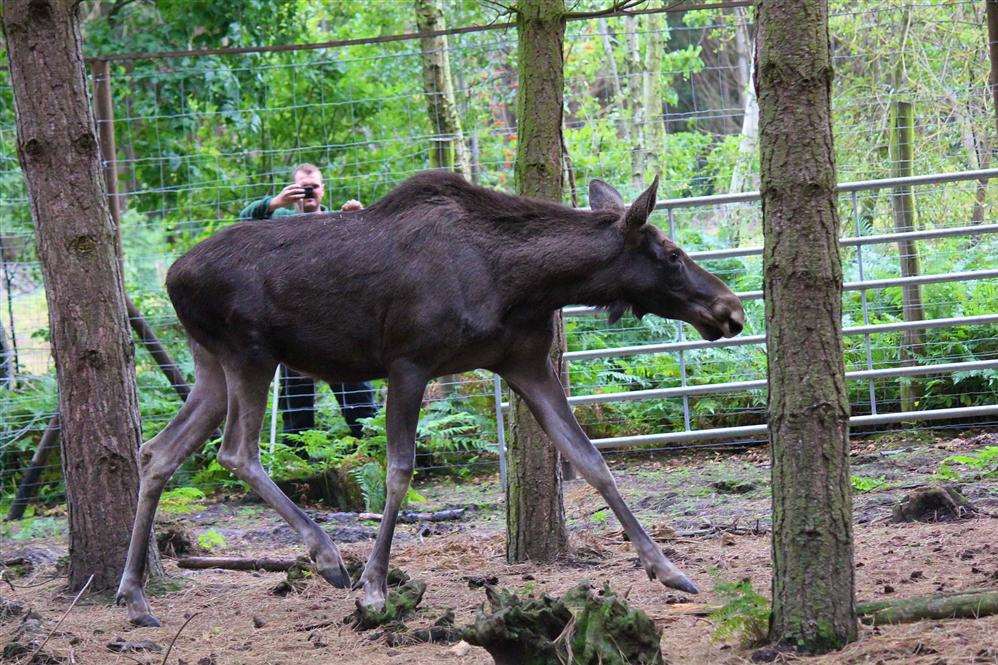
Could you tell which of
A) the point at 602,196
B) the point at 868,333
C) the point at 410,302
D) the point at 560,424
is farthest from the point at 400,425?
the point at 868,333

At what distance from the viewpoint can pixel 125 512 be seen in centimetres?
653

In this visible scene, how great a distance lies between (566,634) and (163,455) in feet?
10.4

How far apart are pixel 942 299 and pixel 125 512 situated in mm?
7619

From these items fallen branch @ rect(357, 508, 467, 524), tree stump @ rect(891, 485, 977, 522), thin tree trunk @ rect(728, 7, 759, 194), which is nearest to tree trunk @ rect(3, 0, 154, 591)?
fallen branch @ rect(357, 508, 467, 524)

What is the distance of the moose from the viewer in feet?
19.4

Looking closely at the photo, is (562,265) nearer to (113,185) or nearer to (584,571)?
(584,571)

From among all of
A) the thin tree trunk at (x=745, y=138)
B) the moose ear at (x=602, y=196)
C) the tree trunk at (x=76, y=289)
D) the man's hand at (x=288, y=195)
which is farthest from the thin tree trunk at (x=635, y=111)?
the tree trunk at (x=76, y=289)

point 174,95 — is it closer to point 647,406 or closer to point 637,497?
point 647,406

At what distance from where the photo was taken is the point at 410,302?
19.4 feet

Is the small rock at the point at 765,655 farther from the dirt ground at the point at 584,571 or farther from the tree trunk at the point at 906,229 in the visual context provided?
the tree trunk at the point at 906,229

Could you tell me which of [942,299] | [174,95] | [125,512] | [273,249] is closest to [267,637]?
[125,512]

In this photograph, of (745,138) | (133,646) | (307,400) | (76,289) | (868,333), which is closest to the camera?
(133,646)

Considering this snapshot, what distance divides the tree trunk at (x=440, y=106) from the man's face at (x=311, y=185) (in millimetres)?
2247

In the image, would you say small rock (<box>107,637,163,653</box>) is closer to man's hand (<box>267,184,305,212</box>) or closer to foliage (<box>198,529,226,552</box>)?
foliage (<box>198,529,226,552</box>)
